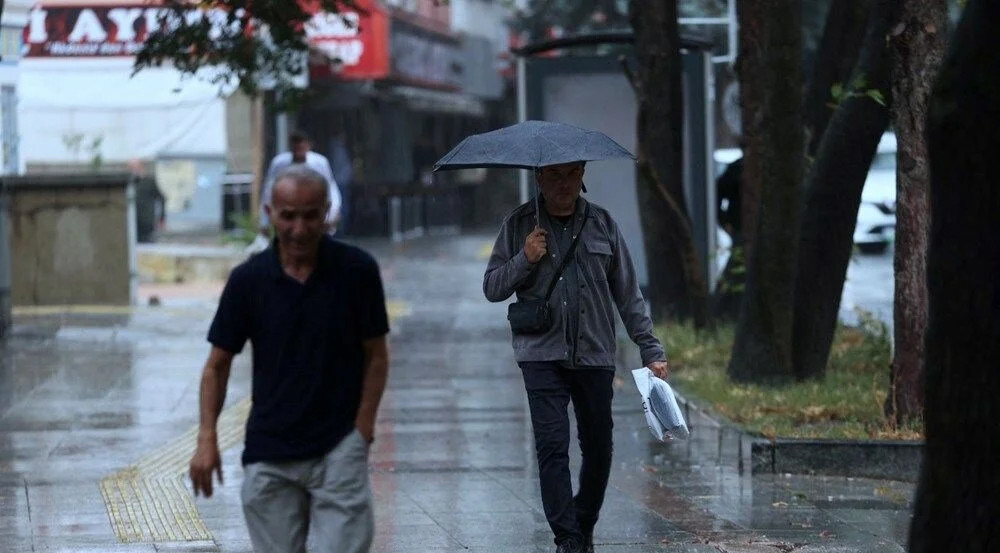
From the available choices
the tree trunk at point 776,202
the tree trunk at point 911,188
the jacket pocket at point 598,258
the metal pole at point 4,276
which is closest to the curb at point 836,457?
the tree trunk at point 911,188

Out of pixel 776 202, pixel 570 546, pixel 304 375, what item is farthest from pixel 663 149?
pixel 304 375

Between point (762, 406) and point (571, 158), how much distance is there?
4.09 meters

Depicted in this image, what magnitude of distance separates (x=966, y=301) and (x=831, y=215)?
655 cm

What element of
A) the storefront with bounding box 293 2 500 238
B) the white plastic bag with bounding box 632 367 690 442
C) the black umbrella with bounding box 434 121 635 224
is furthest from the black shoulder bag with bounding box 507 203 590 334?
the storefront with bounding box 293 2 500 238

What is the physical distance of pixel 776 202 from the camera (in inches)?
427

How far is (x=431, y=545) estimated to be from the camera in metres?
7.48

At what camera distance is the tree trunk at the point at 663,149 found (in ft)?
44.8

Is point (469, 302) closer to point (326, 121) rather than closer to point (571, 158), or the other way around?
point (571, 158)

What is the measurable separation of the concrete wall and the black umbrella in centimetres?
1093

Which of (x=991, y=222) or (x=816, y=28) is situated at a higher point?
(x=816, y=28)

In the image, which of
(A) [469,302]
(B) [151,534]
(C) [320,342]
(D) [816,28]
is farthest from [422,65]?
(C) [320,342]

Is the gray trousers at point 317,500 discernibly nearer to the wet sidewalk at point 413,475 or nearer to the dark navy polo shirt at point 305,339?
the dark navy polo shirt at point 305,339

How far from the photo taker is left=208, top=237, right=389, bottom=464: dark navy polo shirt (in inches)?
A: 196

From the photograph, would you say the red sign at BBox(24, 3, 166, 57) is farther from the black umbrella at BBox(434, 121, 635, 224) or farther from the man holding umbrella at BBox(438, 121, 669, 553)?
the man holding umbrella at BBox(438, 121, 669, 553)
